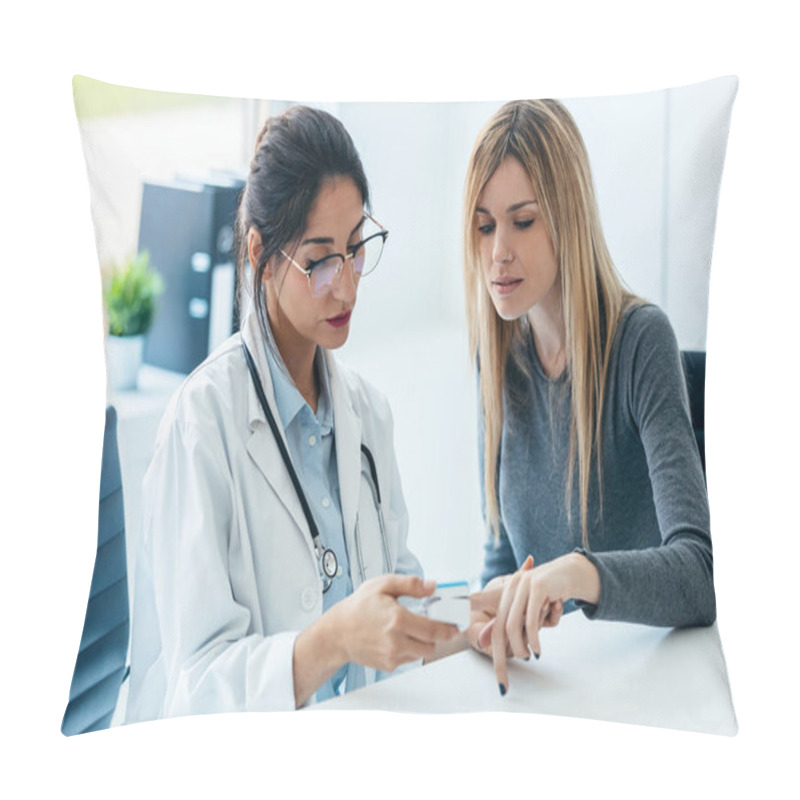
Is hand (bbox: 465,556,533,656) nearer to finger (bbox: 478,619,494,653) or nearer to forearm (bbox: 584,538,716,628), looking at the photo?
finger (bbox: 478,619,494,653)

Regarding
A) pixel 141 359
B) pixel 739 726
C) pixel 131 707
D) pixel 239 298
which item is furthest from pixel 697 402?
pixel 131 707

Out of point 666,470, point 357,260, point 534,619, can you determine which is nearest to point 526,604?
point 534,619

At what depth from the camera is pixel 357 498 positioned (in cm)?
193

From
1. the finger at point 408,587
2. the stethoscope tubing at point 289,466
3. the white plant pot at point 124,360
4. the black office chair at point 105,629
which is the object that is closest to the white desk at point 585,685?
the finger at point 408,587

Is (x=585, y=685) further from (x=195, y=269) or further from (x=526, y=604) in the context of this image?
(x=195, y=269)

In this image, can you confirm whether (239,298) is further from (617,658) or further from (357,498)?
(617,658)

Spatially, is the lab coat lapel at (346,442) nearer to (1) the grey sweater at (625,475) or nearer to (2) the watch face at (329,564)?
(2) the watch face at (329,564)

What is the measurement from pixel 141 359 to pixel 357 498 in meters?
0.38

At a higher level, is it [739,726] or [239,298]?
[239,298]

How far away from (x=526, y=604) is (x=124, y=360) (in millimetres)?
690

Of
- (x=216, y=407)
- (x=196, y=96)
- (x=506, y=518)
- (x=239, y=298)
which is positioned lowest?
(x=506, y=518)

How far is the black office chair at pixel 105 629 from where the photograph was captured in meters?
1.94

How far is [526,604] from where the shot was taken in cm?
190

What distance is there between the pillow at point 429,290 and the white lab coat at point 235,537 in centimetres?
3
